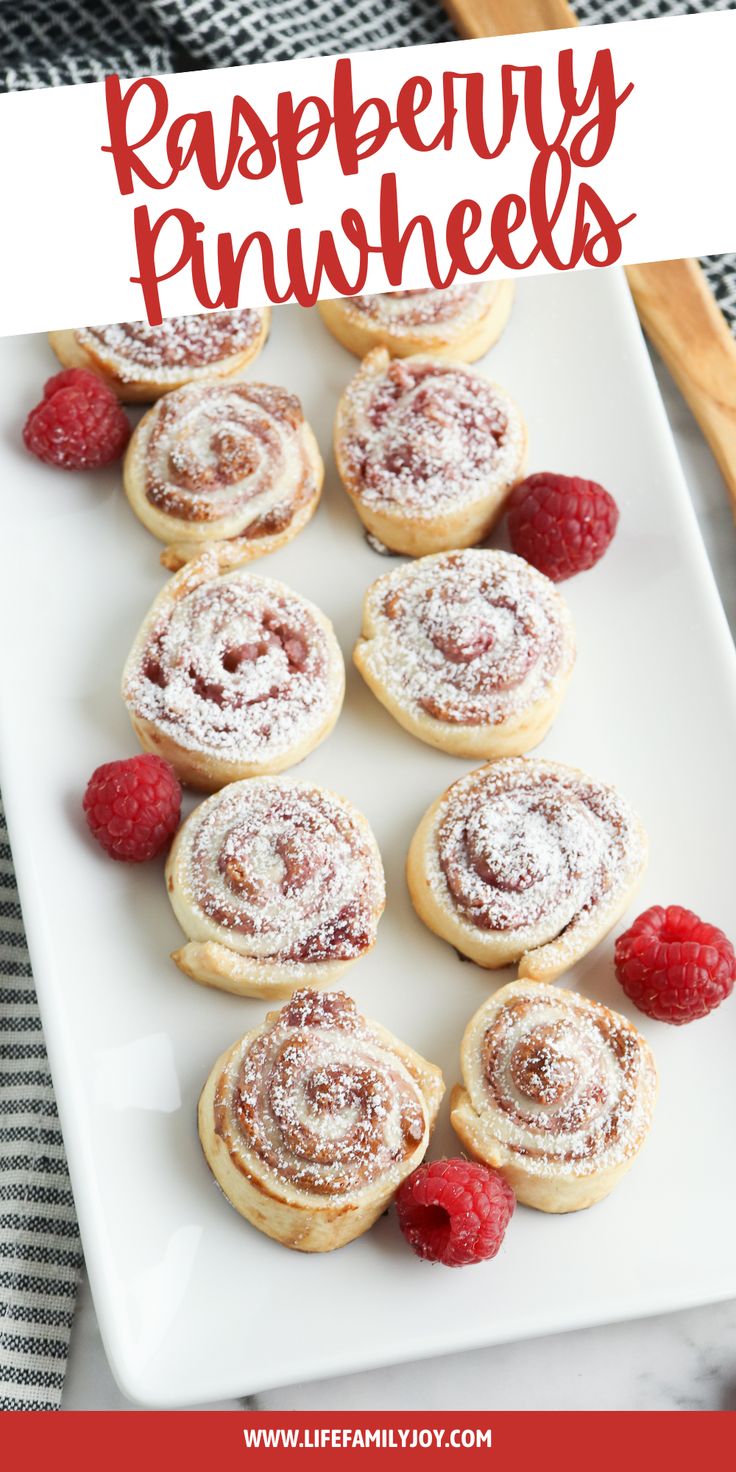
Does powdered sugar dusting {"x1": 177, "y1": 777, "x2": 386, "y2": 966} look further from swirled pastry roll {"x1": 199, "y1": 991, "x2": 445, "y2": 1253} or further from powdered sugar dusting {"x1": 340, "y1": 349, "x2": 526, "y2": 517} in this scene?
powdered sugar dusting {"x1": 340, "y1": 349, "x2": 526, "y2": 517}

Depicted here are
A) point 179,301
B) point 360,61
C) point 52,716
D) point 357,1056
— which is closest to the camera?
point 357,1056

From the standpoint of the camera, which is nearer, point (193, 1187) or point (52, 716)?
point (193, 1187)

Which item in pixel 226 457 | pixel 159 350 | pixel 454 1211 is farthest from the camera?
pixel 159 350

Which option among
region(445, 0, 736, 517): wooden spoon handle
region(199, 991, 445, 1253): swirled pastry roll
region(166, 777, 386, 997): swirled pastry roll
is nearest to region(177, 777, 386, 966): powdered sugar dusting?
region(166, 777, 386, 997): swirled pastry roll

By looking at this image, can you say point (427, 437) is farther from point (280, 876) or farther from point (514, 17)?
point (514, 17)

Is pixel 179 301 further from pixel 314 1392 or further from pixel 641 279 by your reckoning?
pixel 314 1392

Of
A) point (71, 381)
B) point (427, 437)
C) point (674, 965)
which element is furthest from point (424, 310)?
point (674, 965)

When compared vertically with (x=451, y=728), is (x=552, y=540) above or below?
above

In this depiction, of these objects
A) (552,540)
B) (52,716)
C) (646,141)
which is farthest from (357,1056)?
(646,141)
